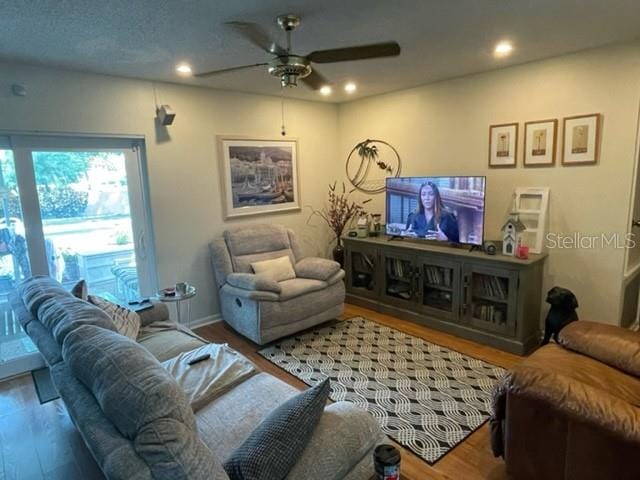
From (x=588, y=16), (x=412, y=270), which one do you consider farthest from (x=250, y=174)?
(x=588, y=16)

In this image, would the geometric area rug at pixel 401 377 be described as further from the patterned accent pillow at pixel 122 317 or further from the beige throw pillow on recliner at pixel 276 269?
the patterned accent pillow at pixel 122 317

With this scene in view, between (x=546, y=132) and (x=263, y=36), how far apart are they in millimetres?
2675

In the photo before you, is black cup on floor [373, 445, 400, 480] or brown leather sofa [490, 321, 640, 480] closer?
black cup on floor [373, 445, 400, 480]

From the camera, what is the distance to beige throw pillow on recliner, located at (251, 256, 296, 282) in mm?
Answer: 4066

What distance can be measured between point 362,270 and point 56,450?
3.30m

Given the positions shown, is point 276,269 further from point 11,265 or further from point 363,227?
point 11,265

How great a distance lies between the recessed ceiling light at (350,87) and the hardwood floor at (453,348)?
2540mm

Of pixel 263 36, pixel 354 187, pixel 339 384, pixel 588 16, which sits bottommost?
pixel 339 384

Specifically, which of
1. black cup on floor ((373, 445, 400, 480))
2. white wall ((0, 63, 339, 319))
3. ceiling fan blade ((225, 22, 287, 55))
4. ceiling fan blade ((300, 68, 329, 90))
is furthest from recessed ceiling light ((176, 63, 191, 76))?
black cup on floor ((373, 445, 400, 480))

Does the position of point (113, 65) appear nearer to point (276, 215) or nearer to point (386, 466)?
point (276, 215)

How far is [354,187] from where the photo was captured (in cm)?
523

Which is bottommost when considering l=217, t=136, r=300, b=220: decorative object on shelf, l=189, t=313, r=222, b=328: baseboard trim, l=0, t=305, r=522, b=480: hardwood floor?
l=0, t=305, r=522, b=480: hardwood floor

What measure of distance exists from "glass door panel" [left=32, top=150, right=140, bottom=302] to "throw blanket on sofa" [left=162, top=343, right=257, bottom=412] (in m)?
1.78

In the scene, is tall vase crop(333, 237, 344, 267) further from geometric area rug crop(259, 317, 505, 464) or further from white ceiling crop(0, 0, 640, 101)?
white ceiling crop(0, 0, 640, 101)
